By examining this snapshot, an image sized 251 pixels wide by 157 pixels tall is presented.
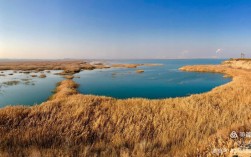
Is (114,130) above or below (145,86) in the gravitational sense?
above

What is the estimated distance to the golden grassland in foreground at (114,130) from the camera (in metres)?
6.07

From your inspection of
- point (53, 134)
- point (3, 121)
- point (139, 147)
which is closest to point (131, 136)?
point (139, 147)

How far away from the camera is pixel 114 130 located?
9.52m

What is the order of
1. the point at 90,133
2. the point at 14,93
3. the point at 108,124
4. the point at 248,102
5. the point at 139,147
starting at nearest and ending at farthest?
1. the point at 139,147
2. the point at 90,133
3. the point at 108,124
4. the point at 248,102
5. the point at 14,93

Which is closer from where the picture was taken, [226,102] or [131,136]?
[131,136]

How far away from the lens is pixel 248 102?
50.6 ft

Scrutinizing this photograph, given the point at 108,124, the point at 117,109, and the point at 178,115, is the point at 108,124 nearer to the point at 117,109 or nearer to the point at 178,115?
the point at 117,109

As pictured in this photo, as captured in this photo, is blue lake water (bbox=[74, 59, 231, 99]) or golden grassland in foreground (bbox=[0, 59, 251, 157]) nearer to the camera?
golden grassland in foreground (bbox=[0, 59, 251, 157])

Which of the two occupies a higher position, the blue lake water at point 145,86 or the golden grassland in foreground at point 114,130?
the golden grassland in foreground at point 114,130

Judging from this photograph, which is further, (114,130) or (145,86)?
(145,86)

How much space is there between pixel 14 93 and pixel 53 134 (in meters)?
25.0

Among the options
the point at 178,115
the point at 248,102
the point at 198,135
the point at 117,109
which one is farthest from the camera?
the point at 248,102

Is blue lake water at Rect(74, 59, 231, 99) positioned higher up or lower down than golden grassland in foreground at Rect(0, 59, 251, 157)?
lower down

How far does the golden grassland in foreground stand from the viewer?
607cm
